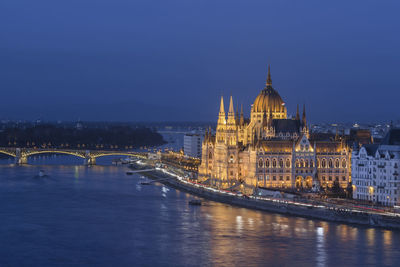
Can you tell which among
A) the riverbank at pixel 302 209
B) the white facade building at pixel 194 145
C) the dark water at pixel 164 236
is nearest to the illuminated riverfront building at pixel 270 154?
the riverbank at pixel 302 209

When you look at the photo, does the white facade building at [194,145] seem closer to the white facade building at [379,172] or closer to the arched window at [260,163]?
the arched window at [260,163]

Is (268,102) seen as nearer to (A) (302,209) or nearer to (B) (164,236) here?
(A) (302,209)

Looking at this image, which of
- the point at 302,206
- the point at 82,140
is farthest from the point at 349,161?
the point at 82,140

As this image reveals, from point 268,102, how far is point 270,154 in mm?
8374

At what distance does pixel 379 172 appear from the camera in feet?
140

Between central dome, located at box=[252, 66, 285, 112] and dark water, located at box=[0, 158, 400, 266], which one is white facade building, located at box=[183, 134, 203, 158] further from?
dark water, located at box=[0, 158, 400, 266]

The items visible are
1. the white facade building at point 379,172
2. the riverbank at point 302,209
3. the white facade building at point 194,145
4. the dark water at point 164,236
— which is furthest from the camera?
the white facade building at point 194,145

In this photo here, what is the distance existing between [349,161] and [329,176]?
66.8 inches

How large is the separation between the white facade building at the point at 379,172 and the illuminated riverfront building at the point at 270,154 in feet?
17.3

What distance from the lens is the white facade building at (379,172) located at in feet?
138

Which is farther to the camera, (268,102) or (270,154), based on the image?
(268,102)

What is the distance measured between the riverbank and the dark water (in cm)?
94

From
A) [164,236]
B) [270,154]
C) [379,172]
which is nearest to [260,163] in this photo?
[270,154]

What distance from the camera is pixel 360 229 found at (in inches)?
1501
